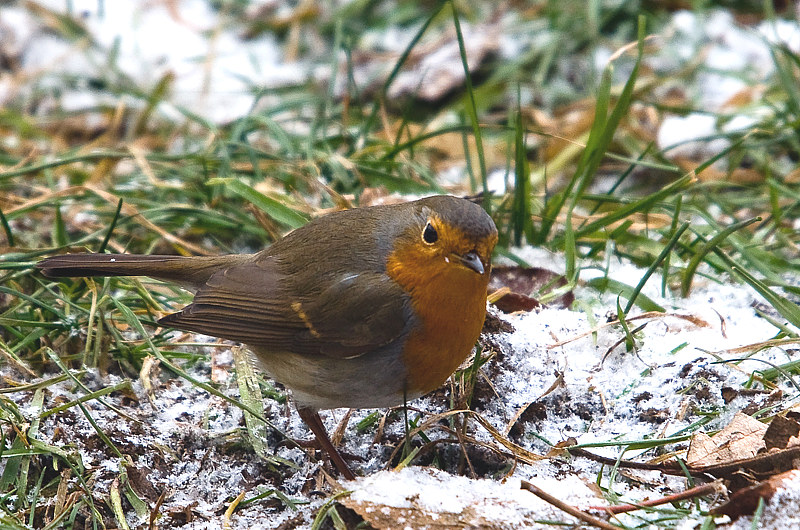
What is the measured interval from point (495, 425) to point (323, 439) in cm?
63

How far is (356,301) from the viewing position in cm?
322

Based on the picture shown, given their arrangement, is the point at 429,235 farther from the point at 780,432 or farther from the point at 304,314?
the point at 780,432

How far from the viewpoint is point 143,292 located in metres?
3.88

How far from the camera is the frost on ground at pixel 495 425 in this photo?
8.93ft

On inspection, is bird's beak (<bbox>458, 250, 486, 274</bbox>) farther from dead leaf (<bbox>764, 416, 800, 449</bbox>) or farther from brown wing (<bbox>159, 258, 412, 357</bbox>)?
dead leaf (<bbox>764, 416, 800, 449</bbox>)

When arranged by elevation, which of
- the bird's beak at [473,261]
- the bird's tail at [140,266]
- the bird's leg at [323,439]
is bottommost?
the bird's leg at [323,439]

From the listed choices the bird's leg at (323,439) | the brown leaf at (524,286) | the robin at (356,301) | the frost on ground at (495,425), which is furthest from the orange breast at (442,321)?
the brown leaf at (524,286)

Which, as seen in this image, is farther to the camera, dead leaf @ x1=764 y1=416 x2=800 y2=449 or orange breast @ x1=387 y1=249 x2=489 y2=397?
orange breast @ x1=387 y1=249 x2=489 y2=397

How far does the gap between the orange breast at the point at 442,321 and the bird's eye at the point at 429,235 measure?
0.08m

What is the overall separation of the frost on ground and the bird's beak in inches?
18.4

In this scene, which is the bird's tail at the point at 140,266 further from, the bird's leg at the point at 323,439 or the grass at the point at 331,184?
the bird's leg at the point at 323,439

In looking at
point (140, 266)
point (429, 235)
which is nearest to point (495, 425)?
point (429, 235)

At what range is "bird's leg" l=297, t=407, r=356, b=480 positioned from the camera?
3090 millimetres

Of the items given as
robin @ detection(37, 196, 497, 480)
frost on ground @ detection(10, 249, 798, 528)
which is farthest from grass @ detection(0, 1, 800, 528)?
robin @ detection(37, 196, 497, 480)
